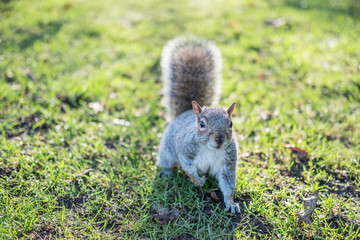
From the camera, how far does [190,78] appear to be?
8.59 feet

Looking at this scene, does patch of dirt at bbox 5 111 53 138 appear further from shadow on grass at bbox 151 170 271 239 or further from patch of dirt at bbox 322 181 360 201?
patch of dirt at bbox 322 181 360 201

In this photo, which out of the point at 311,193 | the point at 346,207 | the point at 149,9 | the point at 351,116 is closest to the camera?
the point at 346,207

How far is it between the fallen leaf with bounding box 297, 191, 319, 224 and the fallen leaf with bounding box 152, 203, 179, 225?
Answer: 2.66ft

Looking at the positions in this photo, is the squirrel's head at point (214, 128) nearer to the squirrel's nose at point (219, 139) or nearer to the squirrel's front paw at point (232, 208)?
the squirrel's nose at point (219, 139)

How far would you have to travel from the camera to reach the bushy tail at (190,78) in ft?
8.60

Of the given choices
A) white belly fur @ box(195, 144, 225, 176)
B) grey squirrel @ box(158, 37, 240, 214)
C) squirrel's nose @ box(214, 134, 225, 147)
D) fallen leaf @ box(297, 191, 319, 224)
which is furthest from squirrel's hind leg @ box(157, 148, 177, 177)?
fallen leaf @ box(297, 191, 319, 224)

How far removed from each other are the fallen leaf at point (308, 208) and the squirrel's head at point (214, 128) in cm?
67

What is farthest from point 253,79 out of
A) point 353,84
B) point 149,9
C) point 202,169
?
point 149,9

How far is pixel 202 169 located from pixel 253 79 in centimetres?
202

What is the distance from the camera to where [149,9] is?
18.2 ft

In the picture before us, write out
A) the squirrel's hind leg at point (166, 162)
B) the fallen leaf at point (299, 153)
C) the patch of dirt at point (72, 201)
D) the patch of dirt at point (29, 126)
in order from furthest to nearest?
the patch of dirt at point (29, 126), the fallen leaf at point (299, 153), the squirrel's hind leg at point (166, 162), the patch of dirt at point (72, 201)

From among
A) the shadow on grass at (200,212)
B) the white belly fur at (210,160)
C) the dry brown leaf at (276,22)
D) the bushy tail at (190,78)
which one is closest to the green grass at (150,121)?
the shadow on grass at (200,212)

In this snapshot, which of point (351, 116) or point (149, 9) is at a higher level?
point (149, 9)

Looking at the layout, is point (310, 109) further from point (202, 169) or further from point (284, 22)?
point (284, 22)
